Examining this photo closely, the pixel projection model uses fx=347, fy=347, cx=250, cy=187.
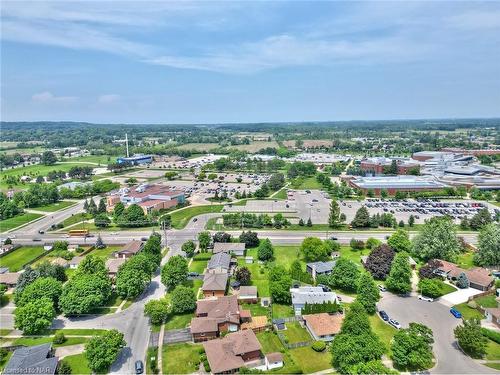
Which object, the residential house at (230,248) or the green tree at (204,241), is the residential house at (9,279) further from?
the residential house at (230,248)

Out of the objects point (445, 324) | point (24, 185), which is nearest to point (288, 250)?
point (445, 324)

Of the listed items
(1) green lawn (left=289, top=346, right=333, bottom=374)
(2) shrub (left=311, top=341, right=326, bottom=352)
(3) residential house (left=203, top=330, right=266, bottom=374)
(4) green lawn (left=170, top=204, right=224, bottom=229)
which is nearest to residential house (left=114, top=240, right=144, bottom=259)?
(4) green lawn (left=170, top=204, right=224, bottom=229)

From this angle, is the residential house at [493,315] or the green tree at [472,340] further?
the residential house at [493,315]

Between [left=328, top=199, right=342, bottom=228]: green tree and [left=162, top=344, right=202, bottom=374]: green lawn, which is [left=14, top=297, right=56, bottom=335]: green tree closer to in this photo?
[left=162, top=344, right=202, bottom=374]: green lawn

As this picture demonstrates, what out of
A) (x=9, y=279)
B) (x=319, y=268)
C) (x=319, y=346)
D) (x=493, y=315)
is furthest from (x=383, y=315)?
(x=9, y=279)

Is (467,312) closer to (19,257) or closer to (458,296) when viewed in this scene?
(458,296)

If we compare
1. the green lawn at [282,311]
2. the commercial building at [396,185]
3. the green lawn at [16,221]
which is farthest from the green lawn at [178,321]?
the commercial building at [396,185]
